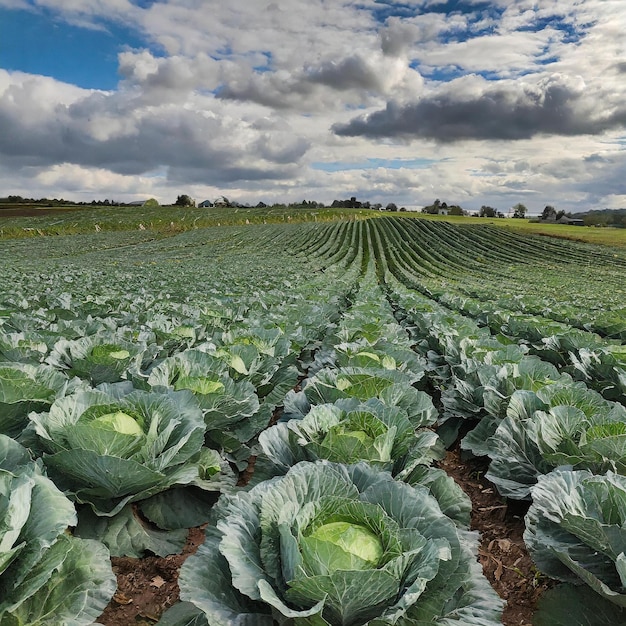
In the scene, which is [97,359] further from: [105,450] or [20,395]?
[105,450]

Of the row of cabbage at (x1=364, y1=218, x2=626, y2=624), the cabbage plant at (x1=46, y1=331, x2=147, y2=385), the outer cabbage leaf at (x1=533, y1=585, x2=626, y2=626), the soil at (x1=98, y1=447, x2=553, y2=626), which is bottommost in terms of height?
the soil at (x1=98, y1=447, x2=553, y2=626)

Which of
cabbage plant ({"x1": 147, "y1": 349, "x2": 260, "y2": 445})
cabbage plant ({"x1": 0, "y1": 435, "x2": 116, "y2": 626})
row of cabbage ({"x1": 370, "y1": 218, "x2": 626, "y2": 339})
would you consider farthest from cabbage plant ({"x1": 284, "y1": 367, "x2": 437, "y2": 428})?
row of cabbage ({"x1": 370, "y1": 218, "x2": 626, "y2": 339})

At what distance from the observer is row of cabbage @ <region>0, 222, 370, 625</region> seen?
1.53 m

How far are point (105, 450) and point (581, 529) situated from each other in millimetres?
2026

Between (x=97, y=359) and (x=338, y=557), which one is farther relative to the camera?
(x=97, y=359)

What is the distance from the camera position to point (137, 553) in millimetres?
2223

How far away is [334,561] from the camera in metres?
1.45

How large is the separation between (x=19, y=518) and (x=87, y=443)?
675mm

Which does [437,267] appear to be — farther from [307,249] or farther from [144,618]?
[144,618]

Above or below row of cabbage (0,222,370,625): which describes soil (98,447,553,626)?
below

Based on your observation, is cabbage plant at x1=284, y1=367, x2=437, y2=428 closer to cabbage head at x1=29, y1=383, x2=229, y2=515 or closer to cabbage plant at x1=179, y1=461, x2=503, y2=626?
cabbage head at x1=29, y1=383, x2=229, y2=515

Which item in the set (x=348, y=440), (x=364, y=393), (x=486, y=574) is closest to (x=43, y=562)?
(x=348, y=440)

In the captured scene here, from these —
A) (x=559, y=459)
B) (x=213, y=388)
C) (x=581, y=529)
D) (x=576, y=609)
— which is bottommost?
(x=576, y=609)

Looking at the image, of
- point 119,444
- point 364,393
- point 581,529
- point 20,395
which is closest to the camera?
point 581,529
